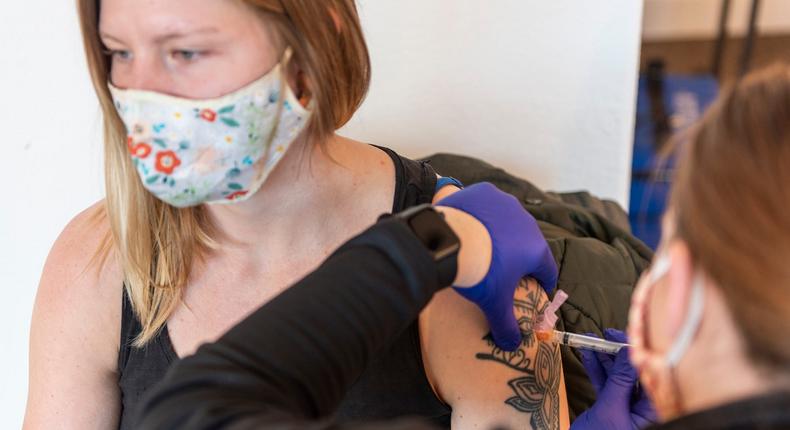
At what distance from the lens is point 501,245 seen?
0.99 m

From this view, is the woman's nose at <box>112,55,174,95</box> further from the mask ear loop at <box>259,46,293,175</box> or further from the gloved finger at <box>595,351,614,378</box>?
the gloved finger at <box>595,351,614,378</box>

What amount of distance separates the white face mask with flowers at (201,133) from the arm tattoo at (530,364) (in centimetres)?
43

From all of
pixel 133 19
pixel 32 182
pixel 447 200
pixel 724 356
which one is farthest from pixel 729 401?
pixel 32 182

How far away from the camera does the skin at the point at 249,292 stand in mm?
1183

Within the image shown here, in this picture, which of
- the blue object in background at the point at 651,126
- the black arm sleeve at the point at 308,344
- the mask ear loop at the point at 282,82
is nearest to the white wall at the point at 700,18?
the blue object in background at the point at 651,126

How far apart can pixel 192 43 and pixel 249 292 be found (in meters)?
0.40

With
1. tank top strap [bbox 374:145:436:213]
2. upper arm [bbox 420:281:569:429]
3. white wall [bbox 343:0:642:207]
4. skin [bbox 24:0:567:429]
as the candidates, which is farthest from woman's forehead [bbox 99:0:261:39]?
white wall [bbox 343:0:642:207]

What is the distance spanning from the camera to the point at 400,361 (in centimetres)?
120

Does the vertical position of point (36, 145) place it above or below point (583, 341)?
above

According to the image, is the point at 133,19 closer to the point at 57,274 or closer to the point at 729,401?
the point at 57,274

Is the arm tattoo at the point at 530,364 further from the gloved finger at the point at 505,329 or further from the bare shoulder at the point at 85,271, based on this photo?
the bare shoulder at the point at 85,271

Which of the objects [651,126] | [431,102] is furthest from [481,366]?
[651,126]

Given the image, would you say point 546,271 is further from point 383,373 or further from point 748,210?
point 748,210

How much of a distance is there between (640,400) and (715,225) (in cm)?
63
